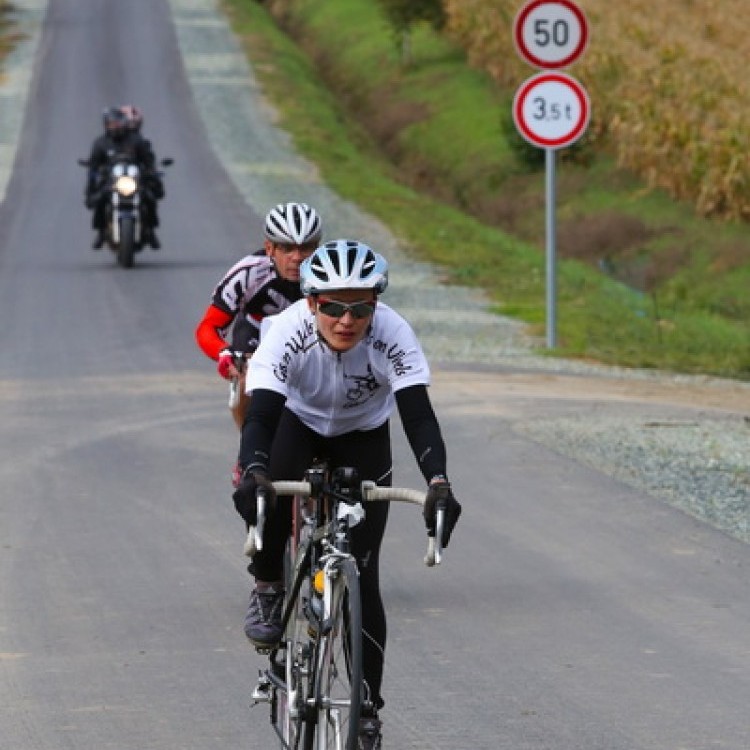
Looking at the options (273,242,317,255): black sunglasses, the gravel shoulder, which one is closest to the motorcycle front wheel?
the gravel shoulder

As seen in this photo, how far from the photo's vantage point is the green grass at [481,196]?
2278 centimetres

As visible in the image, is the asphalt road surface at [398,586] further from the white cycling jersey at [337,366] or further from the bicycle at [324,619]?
the white cycling jersey at [337,366]

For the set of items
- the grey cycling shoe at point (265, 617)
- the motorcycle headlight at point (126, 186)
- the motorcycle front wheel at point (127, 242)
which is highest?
the grey cycling shoe at point (265, 617)

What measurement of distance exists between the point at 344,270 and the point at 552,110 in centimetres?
1280

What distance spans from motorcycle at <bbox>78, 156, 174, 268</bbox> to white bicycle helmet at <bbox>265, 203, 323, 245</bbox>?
53.7 ft

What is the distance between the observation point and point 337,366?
711cm

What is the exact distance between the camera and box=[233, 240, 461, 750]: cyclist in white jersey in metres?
6.67

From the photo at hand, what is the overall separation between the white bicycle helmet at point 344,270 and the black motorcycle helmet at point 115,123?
19.6 m

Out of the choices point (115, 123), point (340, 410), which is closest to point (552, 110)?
point (115, 123)

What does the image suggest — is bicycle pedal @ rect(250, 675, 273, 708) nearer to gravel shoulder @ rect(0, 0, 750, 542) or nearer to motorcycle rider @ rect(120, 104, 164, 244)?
gravel shoulder @ rect(0, 0, 750, 542)

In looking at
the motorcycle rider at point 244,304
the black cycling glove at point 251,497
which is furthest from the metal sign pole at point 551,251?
the black cycling glove at point 251,497

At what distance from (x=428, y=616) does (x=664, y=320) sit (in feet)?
47.6

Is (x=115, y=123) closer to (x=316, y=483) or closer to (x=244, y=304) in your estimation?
(x=244, y=304)

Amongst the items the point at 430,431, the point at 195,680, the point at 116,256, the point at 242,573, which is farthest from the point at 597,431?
the point at 116,256
